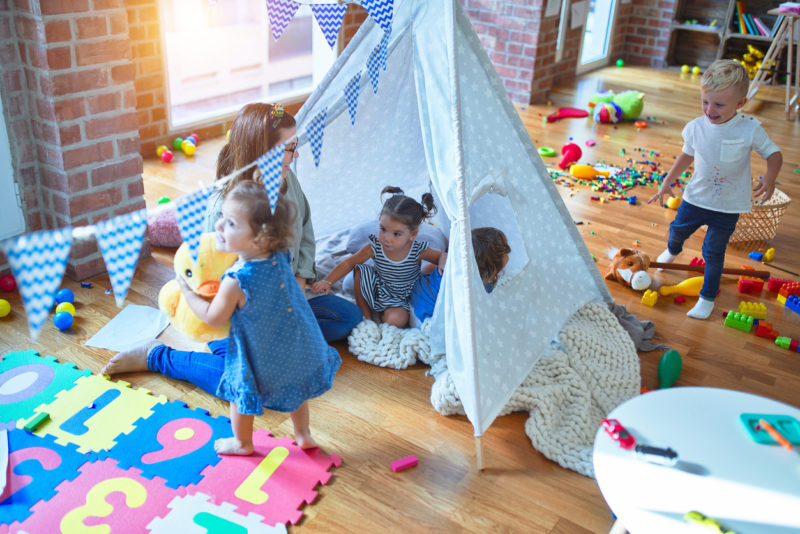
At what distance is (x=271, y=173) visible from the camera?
4.98ft

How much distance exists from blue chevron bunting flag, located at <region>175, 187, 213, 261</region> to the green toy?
1.48 metres

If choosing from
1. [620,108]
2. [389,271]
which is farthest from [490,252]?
[620,108]

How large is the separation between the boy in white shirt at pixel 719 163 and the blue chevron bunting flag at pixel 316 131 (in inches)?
51.7

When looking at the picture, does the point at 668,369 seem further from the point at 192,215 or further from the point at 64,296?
the point at 64,296

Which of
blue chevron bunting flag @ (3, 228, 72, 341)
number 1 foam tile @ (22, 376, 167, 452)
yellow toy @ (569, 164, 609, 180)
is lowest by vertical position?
number 1 foam tile @ (22, 376, 167, 452)

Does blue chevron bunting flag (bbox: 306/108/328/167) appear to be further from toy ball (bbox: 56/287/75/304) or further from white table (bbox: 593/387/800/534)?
white table (bbox: 593/387/800/534)

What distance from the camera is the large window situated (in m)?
4.34

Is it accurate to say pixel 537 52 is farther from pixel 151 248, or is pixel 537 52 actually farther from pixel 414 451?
pixel 414 451

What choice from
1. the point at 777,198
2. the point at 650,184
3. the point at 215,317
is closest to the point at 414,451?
the point at 215,317

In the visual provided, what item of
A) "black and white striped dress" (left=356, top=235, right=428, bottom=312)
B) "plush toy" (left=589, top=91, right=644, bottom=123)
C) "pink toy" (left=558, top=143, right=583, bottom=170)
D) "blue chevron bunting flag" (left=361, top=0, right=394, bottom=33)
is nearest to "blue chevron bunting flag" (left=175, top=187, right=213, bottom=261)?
"blue chevron bunting flag" (left=361, top=0, right=394, bottom=33)

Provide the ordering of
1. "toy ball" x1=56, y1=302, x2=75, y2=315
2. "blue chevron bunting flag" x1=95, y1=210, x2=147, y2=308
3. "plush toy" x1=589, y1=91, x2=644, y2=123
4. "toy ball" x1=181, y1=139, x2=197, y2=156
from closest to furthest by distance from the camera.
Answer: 1. "blue chevron bunting flag" x1=95, y1=210, x2=147, y2=308
2. "toy ball" x1=56, y1=302, x2=75, y2=315
3. "toy ball" x1=181, y1=139, x2=197, y2=156
4. "plush toy" x1=589, y1=91, x2=644, y2=123

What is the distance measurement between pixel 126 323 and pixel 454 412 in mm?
1154

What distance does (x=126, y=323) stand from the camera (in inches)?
92.6

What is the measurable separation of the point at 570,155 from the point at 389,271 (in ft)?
6.61
